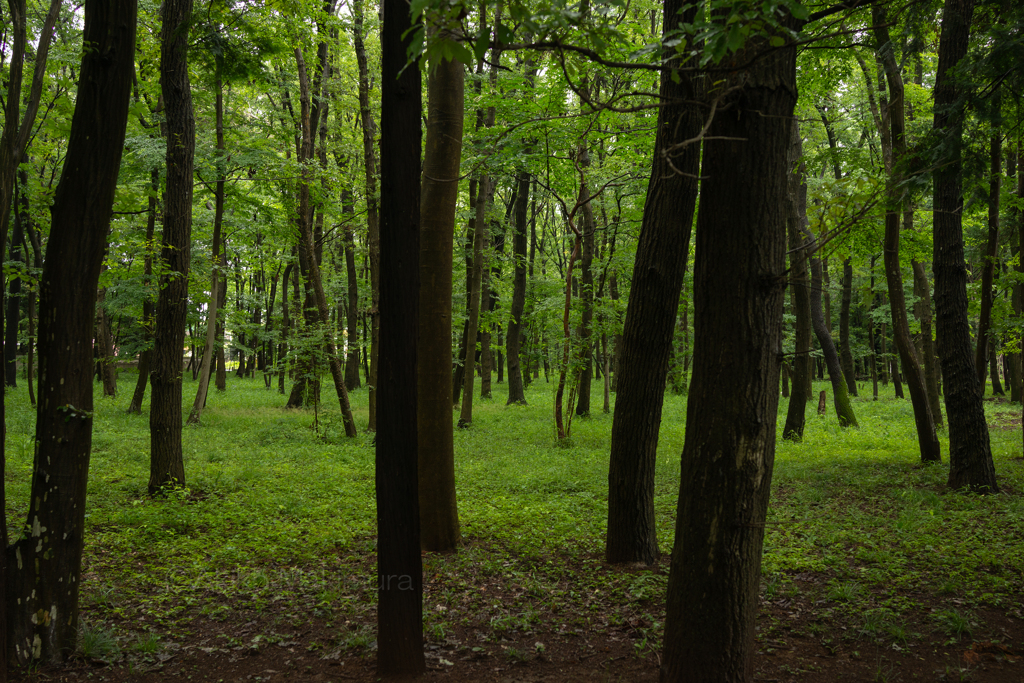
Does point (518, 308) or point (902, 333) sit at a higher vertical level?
point (518, 308)

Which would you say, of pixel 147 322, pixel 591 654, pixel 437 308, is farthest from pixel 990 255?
pixel 147 322

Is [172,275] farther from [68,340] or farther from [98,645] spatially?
[98,645]

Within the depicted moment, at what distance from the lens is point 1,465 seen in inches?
140

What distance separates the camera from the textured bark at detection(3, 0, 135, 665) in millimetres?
4098

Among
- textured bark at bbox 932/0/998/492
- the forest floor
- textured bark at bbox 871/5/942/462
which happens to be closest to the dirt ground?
the forest floor

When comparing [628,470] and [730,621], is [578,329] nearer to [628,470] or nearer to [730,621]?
[628,470]

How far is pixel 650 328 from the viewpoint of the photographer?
554 centimetres

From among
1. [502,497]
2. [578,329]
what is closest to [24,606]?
[502,497]

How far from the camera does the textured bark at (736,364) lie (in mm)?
3010

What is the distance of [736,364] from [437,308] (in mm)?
3784

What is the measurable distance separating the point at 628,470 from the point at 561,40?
4.06 metres

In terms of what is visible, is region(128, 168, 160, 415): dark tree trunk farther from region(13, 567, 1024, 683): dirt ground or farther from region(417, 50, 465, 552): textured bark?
region(13, 567, 1024, 683): dirt ground

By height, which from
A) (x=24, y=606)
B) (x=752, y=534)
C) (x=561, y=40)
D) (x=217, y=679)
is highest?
(x=561, y=40)

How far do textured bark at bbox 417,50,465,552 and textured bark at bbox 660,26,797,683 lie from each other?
349 centimetres
